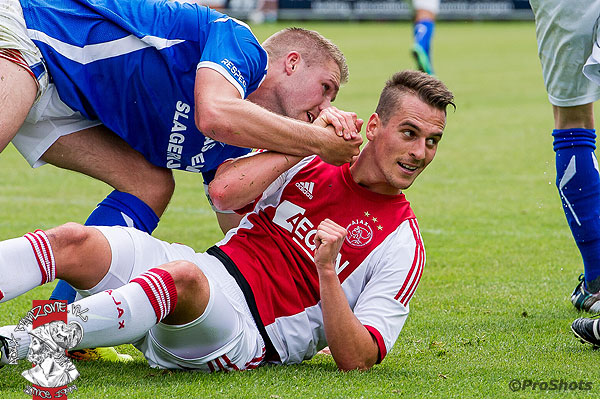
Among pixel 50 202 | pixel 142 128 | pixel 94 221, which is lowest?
pixel 50 202

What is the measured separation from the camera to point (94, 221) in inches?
156

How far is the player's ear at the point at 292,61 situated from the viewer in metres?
4.10

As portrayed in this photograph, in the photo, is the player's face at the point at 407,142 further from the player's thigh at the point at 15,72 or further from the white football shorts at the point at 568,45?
the player's thigh at the point at 15,72

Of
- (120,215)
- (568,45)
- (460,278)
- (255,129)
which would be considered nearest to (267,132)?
(255,129)

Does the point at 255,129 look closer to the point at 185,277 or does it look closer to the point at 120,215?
the point at 185,277

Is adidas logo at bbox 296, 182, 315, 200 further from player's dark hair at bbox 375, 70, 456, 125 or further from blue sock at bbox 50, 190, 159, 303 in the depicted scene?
blue sock at bbox 50, 190, 159, 303

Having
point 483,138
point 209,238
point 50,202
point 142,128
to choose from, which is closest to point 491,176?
point 483,138

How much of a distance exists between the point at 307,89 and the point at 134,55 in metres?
0.77

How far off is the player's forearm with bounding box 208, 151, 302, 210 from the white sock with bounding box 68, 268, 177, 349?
0.60m

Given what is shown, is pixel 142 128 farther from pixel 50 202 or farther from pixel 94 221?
pixel 50 202

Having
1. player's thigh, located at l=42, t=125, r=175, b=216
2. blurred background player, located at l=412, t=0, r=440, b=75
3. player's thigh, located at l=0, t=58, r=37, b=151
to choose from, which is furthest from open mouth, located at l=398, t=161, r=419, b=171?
blurred background player, located at l=412, t=0, r=440, b=75

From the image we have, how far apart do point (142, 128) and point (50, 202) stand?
340cm

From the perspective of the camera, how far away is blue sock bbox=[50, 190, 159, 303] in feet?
12.9

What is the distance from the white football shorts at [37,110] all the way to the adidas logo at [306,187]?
1070 mm
